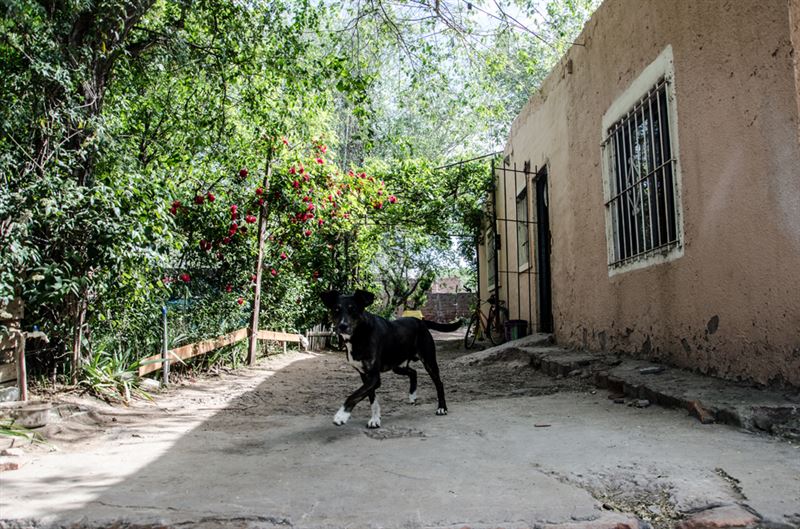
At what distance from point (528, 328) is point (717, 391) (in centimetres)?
600

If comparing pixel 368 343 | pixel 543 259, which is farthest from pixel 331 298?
pixel 543 259

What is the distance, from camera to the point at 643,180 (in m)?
5.66

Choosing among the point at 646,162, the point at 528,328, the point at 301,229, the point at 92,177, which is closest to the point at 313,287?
the point at 301,229

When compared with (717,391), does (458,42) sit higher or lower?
higher

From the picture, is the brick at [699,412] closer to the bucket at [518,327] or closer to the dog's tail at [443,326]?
the dog's tail at [443,326]

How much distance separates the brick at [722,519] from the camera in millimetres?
2154

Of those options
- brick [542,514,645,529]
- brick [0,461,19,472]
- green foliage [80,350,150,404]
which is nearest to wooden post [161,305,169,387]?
green foliage [80,350,150,404]

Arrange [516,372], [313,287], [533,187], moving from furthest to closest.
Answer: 1. [313,287]
2. [533,187]
3. [516,372]

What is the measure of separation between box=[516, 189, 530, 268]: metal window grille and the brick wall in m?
17.2

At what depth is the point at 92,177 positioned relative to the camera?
5445 mm

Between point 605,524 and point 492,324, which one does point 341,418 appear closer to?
point 605,524

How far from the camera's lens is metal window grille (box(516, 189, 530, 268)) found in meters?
10.5

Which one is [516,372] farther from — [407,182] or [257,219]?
[407,182]

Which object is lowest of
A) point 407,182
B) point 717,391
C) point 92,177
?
point 717,391
